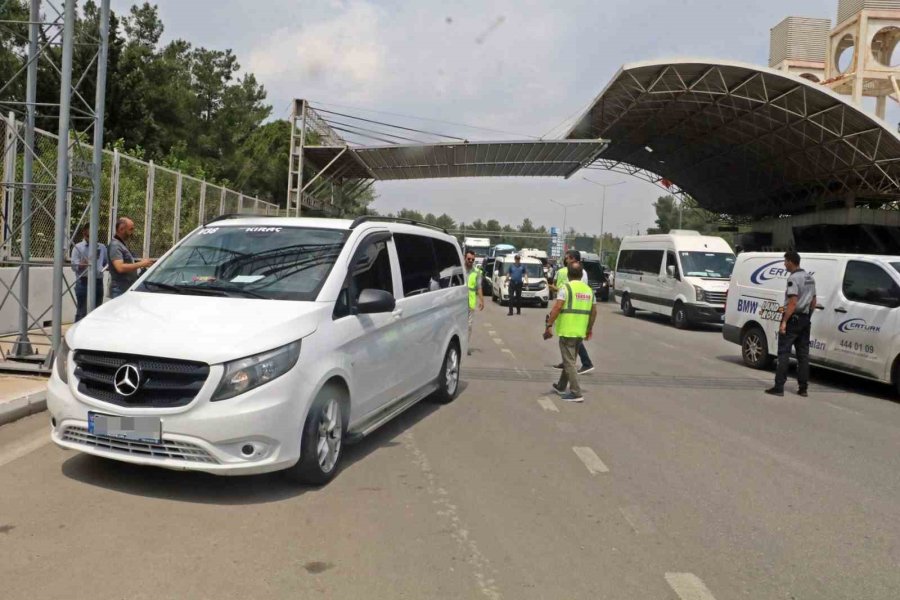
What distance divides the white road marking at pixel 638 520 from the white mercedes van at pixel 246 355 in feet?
6.76

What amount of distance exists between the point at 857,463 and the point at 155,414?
19.1ft

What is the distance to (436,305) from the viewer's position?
7.79 metres

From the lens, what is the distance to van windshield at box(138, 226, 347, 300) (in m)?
5.53

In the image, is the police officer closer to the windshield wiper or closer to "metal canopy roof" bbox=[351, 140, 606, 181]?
the windshield wiper

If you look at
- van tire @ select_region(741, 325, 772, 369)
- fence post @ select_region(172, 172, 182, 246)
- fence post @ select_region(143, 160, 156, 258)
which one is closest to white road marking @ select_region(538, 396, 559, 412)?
van tire @ select_region(741, 325, 772, 369)

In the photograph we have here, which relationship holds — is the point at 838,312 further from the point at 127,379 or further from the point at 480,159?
the point at 480,159

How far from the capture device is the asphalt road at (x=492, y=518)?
377cm

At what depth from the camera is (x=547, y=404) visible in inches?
344

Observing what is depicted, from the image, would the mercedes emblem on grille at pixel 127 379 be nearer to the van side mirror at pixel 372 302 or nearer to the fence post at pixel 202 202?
the van side mirror at pixel 372 302

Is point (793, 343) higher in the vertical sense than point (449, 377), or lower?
higher

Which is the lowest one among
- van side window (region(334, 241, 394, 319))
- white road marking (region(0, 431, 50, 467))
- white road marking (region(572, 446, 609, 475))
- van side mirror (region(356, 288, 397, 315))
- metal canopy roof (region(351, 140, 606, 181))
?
white road marking (region(0, 431, 50, 467))

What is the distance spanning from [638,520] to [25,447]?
4.68m

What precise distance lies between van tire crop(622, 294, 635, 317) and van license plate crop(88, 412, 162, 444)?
22.0 meters

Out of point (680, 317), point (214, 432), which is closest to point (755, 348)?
point (680, 317)
